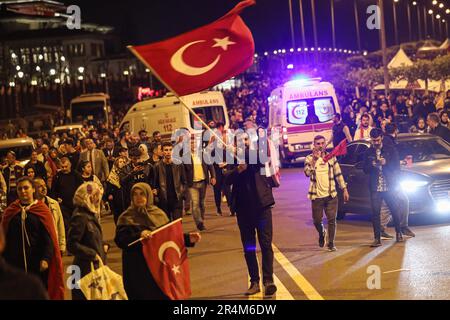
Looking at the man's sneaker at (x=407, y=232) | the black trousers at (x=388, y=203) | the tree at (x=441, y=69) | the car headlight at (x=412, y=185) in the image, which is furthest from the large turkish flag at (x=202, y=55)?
the tree at (x=441, y=69)

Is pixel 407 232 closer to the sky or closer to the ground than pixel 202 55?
closer to the ground

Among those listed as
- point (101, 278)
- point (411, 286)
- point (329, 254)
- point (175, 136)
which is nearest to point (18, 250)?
point (101, 278)

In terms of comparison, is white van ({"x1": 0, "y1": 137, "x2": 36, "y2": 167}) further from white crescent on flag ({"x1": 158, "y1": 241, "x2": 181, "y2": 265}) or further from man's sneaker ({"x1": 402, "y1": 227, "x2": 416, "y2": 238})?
Answer: white crescent on flag ({"x1": 158, "y1": 241, "x2": 181, "y2": 265})

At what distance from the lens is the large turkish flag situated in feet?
30.6

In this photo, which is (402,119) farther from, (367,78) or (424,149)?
(367,78)

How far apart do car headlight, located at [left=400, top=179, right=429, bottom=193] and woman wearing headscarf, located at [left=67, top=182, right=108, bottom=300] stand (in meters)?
7.28

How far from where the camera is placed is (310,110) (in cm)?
2684

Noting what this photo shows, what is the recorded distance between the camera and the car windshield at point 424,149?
50.4 ft

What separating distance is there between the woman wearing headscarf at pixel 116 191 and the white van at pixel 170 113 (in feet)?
34.6

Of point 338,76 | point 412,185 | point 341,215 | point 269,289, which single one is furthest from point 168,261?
point 338,76

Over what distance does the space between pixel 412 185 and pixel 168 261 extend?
734cm

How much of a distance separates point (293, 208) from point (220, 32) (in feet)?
28.2

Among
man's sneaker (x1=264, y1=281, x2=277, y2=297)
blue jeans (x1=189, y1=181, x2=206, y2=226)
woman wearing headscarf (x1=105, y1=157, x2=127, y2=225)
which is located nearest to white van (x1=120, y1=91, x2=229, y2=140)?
blue jeans (x1=189, y1=181, x2=206, y2=226)

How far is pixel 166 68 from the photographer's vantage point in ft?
30.8
